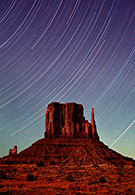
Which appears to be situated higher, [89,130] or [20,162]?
[89,130]

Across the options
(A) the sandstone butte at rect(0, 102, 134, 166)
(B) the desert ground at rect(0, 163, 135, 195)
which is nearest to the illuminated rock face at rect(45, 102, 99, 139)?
(A) the sandstone butte at rect(0, 102, 134, 166)

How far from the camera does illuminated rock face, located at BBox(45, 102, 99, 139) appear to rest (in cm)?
10419

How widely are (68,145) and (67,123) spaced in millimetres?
22713

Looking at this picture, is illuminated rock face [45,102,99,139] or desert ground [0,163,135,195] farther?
illuminated rock face [45,102,99,139]

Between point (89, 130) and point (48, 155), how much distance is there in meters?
31.6

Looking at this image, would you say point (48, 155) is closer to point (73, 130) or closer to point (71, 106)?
point (73, 130)

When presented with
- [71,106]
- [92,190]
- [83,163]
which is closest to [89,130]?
[71,106]

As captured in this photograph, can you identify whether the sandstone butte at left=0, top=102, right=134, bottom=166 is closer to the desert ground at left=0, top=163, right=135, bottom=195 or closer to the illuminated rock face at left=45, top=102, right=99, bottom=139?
the illuminated rock face at left=45, top=102, right=99, bottom=139

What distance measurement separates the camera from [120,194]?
57.5 feet

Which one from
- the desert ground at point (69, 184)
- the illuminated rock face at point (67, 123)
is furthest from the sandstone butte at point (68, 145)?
the desert ground at point (69, 184)

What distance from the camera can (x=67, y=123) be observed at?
110 metres

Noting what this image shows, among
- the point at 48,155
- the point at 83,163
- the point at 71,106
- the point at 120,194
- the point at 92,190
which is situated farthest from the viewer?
the point at 71,106

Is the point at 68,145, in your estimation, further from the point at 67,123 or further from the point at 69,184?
the point at 69,184

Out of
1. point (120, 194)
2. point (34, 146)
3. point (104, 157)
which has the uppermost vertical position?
point (34, 146)
